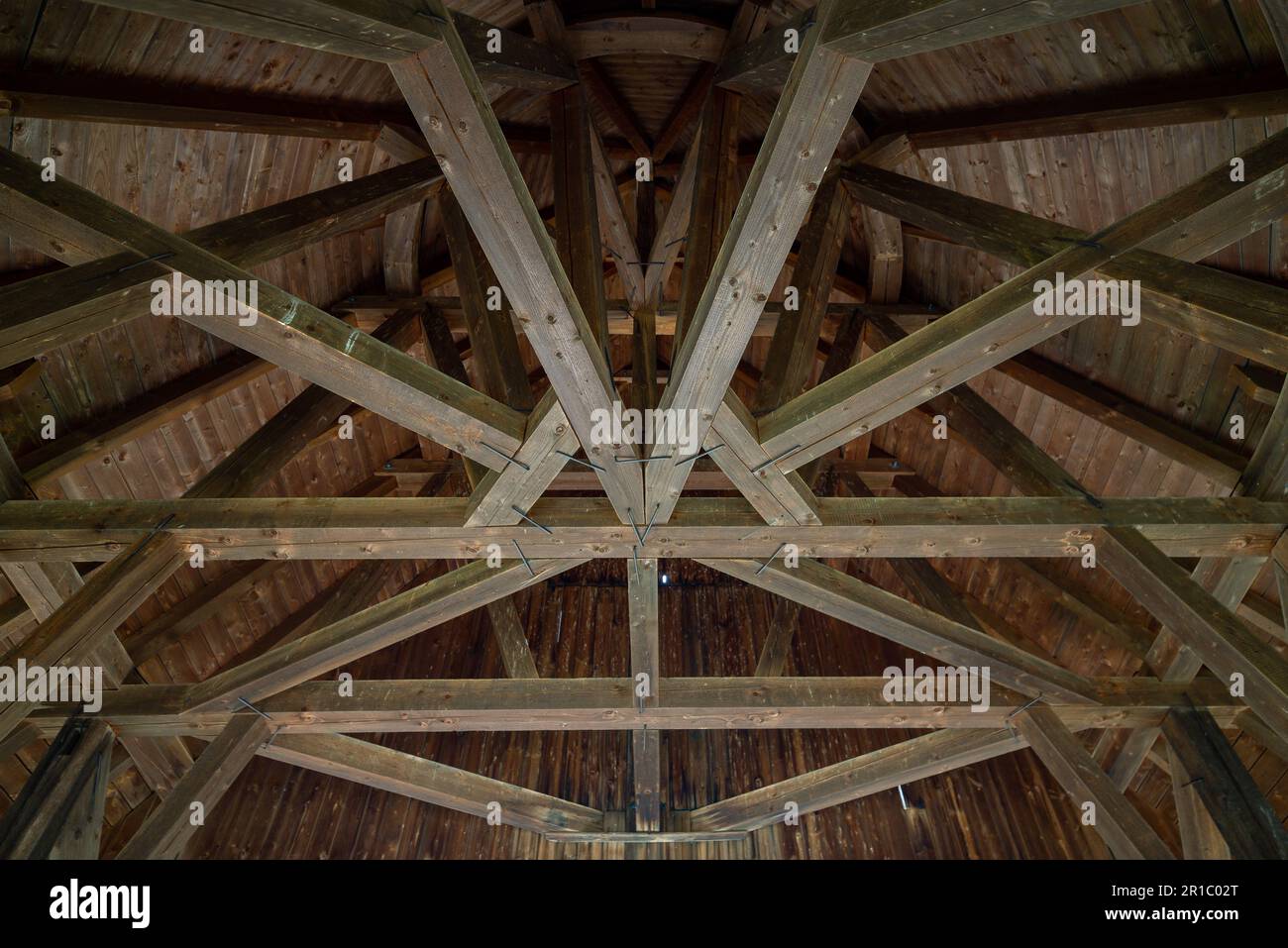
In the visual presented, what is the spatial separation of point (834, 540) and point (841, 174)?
7.85ft

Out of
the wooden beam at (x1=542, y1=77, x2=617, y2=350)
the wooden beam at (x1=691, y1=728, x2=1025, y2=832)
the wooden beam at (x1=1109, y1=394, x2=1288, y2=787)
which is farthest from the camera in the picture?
the wooden beam at (x1=691, y1=728, x2=1025, y2=832)

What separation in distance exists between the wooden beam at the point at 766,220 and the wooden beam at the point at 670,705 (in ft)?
5.47

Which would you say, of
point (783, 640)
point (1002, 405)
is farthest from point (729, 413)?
A: point (1002, 405)

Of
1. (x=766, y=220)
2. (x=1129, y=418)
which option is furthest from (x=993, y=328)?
(x=1129, y=418)

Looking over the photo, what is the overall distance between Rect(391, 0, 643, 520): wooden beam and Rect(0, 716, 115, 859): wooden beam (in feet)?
8.90

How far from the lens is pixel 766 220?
8.82 ft

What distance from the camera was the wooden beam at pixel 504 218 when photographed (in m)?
2.46

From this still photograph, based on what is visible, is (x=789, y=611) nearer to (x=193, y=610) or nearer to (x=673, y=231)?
(x=673, y=231)

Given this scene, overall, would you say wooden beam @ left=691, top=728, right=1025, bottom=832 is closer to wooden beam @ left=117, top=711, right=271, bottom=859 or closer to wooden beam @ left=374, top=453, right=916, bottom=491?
wooden beam @ left=374, top=453, right=916, bottom=491

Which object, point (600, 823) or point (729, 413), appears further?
point (600, 823)

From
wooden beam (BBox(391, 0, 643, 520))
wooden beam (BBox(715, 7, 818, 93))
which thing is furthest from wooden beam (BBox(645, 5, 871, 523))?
wooden beam (BBox(715, 7, 818, 93))

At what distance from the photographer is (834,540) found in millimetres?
3898

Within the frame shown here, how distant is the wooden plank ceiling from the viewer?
327cm
